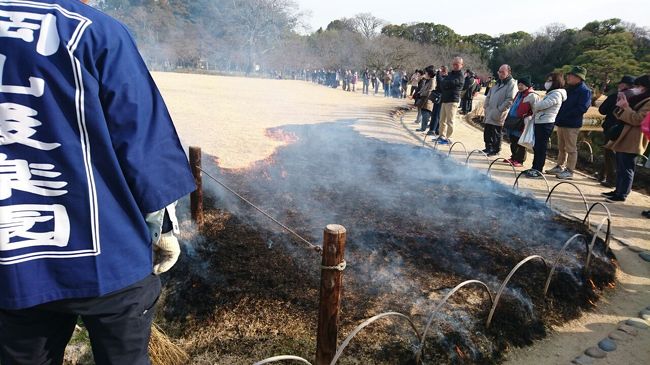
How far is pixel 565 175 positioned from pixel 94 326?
809 cm

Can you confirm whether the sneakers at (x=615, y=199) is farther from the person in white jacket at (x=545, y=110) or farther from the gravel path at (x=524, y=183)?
the person in white jacket at (x=545, y=110)

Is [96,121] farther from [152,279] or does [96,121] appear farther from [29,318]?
[29,318]

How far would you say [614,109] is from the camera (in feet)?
19.5

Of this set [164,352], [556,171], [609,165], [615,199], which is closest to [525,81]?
[556,171]

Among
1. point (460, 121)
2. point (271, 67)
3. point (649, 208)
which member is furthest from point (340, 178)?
point (271, 67)

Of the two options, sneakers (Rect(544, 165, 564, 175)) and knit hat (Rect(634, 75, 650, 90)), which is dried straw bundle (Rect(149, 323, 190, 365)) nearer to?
knit hat (Rect(634, 75, 650, 90))

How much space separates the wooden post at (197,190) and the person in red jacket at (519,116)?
560 cm

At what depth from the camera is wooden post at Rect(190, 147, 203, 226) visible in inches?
177

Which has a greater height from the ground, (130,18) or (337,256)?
(130,18)

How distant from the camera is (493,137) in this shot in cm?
873

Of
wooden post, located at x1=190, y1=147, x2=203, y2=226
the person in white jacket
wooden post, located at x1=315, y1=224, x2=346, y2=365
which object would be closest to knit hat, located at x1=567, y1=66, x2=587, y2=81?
the person in white jacket

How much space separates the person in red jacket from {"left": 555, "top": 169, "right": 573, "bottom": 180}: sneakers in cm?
82

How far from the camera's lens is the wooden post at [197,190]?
4484 mm

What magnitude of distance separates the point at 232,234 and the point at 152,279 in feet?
10.1
